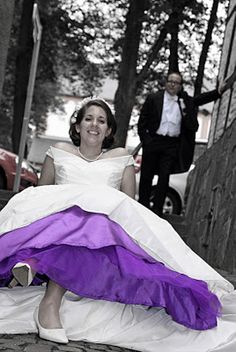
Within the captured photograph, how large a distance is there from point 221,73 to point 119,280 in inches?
351

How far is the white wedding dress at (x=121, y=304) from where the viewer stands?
4.12m

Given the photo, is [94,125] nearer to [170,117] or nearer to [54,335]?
[54,335]

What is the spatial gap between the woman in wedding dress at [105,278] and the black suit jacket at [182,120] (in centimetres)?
445

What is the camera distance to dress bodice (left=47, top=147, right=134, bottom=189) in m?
4.92

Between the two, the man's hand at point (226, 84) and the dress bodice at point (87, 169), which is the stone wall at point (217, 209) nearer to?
the man's hand at point (226, 84)

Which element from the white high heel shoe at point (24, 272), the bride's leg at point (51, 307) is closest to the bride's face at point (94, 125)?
the bride's leg at point (51, 307)

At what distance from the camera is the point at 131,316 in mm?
4320

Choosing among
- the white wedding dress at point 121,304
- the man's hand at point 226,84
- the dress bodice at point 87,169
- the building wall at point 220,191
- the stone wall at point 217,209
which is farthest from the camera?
the man's hand at point 226,84

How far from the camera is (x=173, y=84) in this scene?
869 cm

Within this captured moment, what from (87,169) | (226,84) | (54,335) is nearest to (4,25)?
(226,84)

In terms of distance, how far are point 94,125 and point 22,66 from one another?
52.0 feet

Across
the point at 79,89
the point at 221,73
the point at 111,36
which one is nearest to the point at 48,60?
the point at 111,36

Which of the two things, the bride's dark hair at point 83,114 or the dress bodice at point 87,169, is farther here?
the bride's dark hair at point 83,114

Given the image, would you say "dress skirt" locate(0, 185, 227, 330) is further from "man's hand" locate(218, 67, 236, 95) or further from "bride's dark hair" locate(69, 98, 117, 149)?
"man's hand" locate(218, 67, 236, 95)
